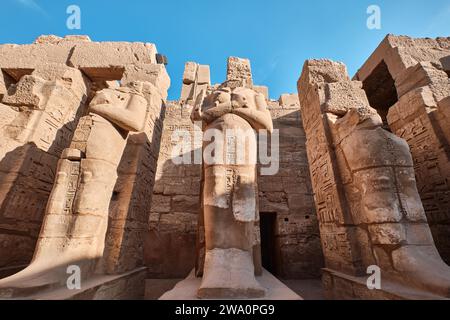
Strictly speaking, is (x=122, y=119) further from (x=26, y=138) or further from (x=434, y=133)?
(x=434, y=133)

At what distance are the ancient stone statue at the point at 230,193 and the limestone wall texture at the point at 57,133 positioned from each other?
1.24m

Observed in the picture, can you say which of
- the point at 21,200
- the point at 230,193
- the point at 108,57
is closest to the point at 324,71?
the point at 230,193

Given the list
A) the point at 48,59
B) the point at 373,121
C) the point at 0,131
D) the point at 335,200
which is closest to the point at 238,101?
the point at 373,121

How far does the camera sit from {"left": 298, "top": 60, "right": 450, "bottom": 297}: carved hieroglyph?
1.90m

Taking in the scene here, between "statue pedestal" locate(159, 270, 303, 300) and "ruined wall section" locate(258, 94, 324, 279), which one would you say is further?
"ruined wall section" locate(258, 94, 324, 279)

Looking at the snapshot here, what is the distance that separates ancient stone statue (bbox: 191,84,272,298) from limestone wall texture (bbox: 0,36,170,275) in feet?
4.07

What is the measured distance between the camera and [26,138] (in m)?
3.06

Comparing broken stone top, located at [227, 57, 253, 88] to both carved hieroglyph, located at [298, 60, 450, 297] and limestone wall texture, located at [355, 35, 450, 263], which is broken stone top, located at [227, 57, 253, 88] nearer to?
carved hieroglyph, located at [298, 60, 450, 297]

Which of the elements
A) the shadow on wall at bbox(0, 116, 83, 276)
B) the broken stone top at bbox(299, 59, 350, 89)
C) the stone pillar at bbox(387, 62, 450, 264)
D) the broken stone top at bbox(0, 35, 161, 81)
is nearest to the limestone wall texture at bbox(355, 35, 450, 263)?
the stone pillar at bbox(387, 62, 450, 264)

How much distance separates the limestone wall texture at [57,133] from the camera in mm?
2766

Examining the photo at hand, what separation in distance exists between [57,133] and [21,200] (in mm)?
1174

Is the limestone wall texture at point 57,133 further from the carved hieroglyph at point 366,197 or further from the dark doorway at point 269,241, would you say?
the dark doorway at point 269,241

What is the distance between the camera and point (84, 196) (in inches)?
86.7

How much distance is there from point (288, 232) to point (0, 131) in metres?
5.39
